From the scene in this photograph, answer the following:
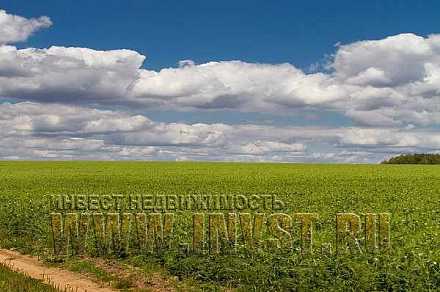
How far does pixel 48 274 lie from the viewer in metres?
18.5

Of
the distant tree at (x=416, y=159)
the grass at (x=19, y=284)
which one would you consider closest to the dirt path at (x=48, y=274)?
the grass at (x=19, y=284)

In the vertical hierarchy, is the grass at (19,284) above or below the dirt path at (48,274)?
above

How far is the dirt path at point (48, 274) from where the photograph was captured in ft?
55.3

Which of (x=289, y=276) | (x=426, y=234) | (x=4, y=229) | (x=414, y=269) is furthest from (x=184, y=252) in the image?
(x=4, y=229)

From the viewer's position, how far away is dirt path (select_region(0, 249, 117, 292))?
16.9m

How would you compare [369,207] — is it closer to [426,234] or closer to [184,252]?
[426,234]

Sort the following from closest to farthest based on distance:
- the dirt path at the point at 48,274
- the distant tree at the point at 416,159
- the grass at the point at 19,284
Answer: the grass at the point at 19,284, the dirt path at the point at 48,274, the distant tree at the point at 416,159

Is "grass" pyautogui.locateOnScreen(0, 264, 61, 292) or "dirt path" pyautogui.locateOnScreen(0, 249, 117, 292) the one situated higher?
"grass" pyautogui.locateOnScreen(0, 264, 61, 292)

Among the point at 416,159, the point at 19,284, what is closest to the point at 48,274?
the point at 19,284

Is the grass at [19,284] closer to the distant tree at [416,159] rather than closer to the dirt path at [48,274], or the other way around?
the dirt path at [48,274]

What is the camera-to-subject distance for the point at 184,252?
18.9 m

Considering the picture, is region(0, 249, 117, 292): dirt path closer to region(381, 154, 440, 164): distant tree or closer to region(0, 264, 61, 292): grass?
region(0, 264, 61, 292): grass

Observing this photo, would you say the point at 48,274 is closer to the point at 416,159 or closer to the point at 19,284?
the point at 19,284

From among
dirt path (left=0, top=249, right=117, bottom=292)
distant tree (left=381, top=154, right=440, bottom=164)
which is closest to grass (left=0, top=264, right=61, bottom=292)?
dirt path (left=0, top=249, right=117, bottom=292)
